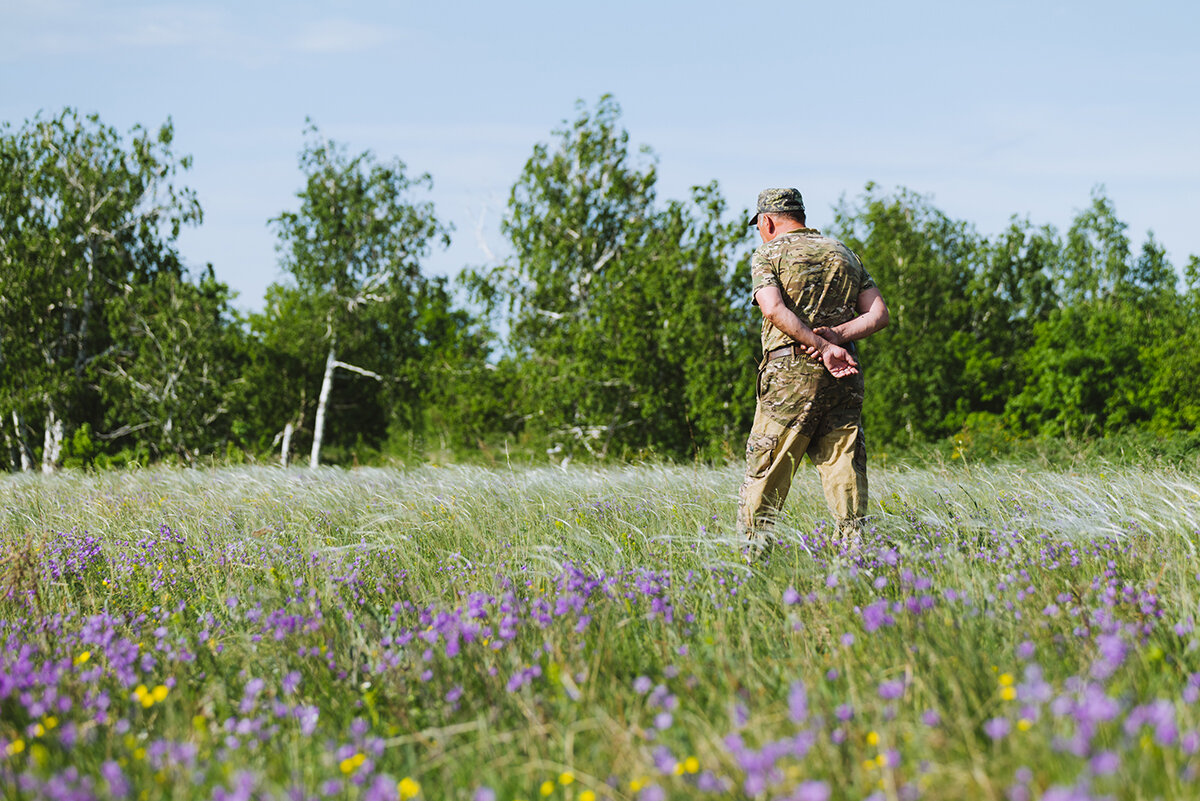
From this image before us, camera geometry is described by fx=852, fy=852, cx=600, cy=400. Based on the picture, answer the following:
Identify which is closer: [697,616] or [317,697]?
[317,697]

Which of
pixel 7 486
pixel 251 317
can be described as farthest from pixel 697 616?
pixel 251 317

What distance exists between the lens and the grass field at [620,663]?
1.77 meters

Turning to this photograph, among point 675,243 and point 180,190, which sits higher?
point 180,190

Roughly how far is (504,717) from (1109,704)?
1464mm

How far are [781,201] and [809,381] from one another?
95 centimetres

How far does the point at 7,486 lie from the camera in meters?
8.86

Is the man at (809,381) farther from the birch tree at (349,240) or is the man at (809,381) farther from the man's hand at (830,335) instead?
the birch tree at (349,240)

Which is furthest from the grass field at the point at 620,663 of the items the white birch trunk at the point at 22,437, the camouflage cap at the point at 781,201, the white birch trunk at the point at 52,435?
the white birch trunk at the point at 22,437

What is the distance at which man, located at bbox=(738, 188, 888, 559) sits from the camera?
13.3 ft

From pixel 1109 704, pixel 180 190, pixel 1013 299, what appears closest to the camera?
pixel 1109 704

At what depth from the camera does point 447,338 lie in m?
26.9

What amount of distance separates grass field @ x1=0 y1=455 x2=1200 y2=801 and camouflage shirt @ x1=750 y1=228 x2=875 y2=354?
3.45 feet

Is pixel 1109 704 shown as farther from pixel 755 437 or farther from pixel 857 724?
pixel 755 437

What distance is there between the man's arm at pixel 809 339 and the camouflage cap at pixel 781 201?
539 millimetres
